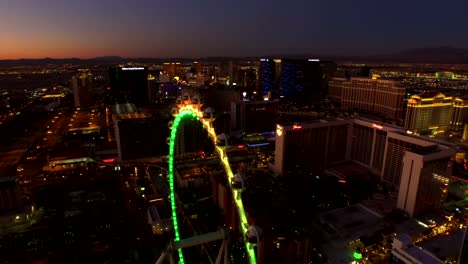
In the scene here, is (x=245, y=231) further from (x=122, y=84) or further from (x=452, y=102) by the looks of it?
(x=122, y=84)

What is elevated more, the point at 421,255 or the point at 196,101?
the point at 196,101

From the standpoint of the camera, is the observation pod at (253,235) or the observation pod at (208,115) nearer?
the observation pod at (253,235)

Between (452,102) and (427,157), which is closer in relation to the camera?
(427,157)

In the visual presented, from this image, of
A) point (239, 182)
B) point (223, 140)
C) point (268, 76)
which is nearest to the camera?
point (239, 182)

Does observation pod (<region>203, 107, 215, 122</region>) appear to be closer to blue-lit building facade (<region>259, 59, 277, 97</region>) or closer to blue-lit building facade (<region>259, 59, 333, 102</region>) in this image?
blue-lit building facade (<region>259, 59, 333, 102</region>)

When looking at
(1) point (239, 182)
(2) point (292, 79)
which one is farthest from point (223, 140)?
(2) point (292, 79)

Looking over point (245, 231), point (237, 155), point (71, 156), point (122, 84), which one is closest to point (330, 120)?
point (237, 155)

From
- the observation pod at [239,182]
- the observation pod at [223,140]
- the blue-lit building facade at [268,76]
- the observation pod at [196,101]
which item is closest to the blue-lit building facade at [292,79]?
the blue-lit building facade at [268,76]

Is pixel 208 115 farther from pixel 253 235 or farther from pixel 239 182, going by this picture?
pixel 253 235

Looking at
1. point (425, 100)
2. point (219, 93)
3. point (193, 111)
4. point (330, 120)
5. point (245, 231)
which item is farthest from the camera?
point (219, 93)

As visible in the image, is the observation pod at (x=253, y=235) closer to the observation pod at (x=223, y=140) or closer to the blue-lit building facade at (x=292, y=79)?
the observation pod at (x=223, y=140)

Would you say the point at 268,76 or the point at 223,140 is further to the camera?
the point at 268,76
